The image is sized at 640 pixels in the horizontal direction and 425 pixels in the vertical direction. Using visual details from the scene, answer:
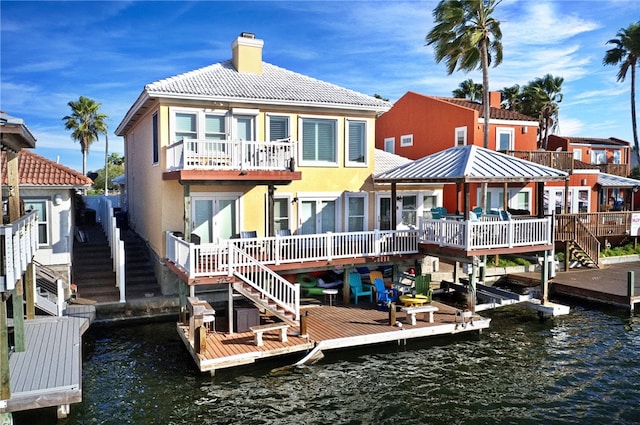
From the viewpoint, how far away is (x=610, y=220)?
97.3 feet

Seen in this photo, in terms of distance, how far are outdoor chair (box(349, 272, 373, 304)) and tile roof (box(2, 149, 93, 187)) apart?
10.7m

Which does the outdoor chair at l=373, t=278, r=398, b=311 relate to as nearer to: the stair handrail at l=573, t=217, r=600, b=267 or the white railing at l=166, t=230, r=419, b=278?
the white railing at l=166, t=230, r=419, b=278

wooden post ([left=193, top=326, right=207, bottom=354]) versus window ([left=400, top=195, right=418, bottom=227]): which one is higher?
window ([left=400, top=195, right=418, bottom=227])

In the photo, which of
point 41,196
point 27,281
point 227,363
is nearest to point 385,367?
point 227,363

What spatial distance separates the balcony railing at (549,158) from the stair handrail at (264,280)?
16966 mm

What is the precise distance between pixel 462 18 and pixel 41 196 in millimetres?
21853

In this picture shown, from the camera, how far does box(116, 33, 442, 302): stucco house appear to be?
17.7 metres

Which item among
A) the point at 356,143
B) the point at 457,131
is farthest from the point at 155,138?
the point at 457,131

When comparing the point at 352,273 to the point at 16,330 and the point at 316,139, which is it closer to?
the point at 316,139

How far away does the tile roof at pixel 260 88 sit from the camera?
60.3 ft

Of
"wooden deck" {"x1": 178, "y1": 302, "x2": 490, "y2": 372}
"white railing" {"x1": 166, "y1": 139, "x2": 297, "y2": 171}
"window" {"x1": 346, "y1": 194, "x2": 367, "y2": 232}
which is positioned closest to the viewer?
"wooden deck" {"x1": 178, "y1": 302, "x2": 490, "y2": 372}

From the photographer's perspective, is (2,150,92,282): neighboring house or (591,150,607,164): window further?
(591,150,607,164): window

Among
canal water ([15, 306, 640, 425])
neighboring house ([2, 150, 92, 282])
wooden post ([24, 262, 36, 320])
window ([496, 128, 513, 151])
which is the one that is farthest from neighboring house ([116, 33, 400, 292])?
window ([496, 128, 513, 151])

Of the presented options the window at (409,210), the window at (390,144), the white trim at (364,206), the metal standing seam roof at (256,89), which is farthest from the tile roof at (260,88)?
the window at (390,144)
